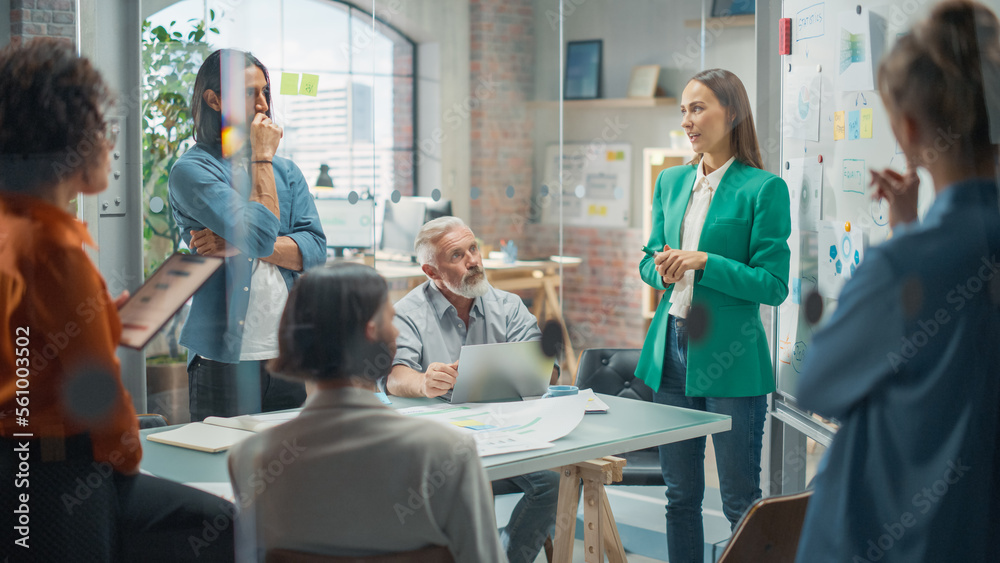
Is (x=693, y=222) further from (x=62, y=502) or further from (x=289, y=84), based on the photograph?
(x=289, y=84)

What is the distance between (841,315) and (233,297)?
1353 millimetres

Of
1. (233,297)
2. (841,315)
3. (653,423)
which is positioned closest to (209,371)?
(233,297)

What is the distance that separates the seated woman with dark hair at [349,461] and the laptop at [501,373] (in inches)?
30.4

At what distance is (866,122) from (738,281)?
48 cm

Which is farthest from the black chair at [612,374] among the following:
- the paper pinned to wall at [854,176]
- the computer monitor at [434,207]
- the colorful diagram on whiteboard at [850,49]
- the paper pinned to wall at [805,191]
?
the computer monitor at [434,207]

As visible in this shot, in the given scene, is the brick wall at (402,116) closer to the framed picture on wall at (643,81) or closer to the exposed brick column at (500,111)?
the exposed brick column at (500,111)

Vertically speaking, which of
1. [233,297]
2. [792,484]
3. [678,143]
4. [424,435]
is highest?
[678,143]

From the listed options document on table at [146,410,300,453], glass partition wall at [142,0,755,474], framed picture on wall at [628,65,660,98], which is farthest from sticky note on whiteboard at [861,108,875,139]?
framed picture on wall at [628,65,660,98]

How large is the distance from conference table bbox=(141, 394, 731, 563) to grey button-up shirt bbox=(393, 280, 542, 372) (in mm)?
147

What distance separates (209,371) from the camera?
2.14 meters

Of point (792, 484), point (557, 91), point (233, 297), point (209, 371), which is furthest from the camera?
point (557, 91)

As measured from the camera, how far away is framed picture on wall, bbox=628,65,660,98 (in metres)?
5.17

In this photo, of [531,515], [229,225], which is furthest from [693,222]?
[229,225]

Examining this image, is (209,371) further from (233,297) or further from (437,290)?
(437,290)
